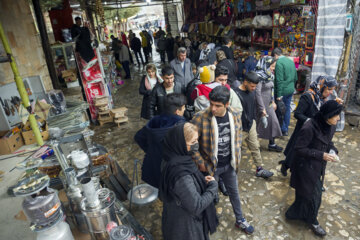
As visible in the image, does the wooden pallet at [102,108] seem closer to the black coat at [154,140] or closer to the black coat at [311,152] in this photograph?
the black coat at [154,140]

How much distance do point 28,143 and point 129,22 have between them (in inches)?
1592

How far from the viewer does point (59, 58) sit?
8.32m

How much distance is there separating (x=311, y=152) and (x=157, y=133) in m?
1.78

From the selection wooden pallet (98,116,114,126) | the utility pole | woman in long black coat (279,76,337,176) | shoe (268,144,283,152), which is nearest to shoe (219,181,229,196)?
woman in long black coat (279,76,337,176)

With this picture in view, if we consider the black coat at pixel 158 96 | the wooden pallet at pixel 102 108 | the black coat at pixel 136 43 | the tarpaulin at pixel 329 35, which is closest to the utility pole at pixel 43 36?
the wooden pallet at pixel 102 108

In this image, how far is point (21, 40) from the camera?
456cm

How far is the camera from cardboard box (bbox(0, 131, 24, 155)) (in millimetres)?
3819

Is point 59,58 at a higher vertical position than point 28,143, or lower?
higher

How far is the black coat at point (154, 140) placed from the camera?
2.73 meters

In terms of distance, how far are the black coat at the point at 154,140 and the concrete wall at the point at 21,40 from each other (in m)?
2.93

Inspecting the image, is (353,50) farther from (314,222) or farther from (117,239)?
(117,239)

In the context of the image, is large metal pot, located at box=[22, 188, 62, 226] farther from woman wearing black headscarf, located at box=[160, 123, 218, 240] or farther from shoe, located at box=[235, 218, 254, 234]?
shoe, located at box=[235, 218, 254, 234]

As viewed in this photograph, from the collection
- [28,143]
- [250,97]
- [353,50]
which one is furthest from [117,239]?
[353,50]

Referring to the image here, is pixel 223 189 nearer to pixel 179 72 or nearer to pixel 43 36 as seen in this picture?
pixel 179 72
